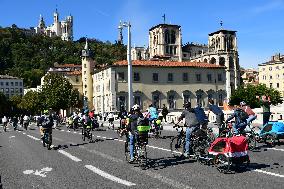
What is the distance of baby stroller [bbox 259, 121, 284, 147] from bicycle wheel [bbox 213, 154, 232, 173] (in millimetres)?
5908

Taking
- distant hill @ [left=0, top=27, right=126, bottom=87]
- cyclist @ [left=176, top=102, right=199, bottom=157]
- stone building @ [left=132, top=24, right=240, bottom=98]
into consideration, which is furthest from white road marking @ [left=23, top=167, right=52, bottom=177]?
distant hill @ [left=0, top=27, right=126, bottom=87]

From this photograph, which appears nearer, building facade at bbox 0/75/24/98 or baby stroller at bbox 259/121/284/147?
baby stroller at bbox 259/121/284/147

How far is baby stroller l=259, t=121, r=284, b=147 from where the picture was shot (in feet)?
53.1

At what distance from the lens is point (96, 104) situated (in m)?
90.8

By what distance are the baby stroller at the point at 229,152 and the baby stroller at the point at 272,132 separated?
5935mm

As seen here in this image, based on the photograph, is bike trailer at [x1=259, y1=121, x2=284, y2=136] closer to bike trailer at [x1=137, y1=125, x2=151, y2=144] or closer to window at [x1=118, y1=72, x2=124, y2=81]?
bike trailer at [x1=137, y1=125, x2=151, y2=144]

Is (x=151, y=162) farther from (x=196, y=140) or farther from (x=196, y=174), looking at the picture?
(x=196, y=174)

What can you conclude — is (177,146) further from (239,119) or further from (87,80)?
(87,80)

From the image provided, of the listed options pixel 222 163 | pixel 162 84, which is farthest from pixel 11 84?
pixel 222 163

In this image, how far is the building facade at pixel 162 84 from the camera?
249ft

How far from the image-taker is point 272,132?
16.3 metres

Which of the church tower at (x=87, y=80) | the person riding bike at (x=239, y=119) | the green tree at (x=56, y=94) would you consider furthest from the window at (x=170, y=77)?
the person riding bike at (x=239, y=119)

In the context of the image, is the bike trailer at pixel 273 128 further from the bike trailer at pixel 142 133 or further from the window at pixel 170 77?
the window at pixel 170 77

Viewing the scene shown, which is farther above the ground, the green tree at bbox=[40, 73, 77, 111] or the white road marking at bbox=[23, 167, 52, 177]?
the green tree at bbox=[40, 73, 77, 111]
